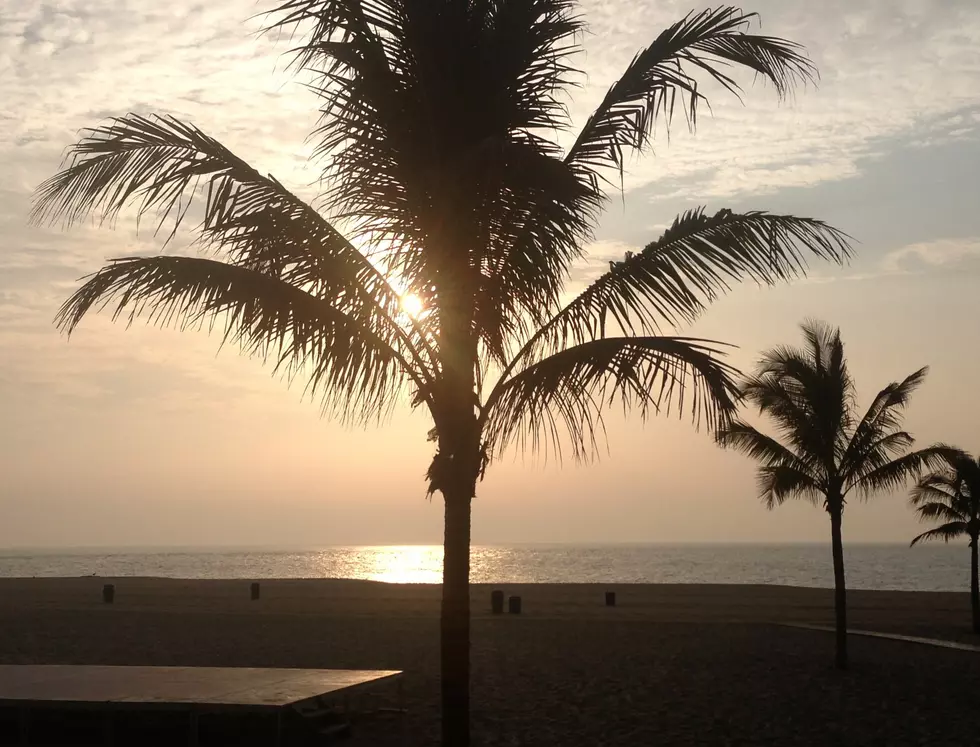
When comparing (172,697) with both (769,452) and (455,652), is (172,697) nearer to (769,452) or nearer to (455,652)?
(455,652)

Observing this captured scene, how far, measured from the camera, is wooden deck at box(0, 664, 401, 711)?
8781mm

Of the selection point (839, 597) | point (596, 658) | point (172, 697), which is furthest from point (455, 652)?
point (839, 597)

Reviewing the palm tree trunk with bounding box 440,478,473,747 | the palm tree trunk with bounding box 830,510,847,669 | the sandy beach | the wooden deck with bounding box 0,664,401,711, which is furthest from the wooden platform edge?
the palm tree trunk with bounding box 440,478,473,747

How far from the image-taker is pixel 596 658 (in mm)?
18703

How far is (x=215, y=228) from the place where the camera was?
8812 millimetres

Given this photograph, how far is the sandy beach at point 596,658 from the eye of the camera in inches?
482

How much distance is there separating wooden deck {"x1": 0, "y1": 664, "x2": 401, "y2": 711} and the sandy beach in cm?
124

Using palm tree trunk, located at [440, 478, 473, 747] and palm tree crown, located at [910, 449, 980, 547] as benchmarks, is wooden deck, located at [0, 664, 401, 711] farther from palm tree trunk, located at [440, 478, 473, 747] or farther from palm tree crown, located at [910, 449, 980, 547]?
palm tree crown, located at [910, 449, 980, 547]

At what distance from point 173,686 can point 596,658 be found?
10453 millimetres

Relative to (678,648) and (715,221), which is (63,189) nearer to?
(715,221)

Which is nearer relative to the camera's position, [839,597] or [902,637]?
[839,597]

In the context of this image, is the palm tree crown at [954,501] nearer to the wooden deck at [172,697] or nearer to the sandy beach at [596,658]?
the sandy beach at [596,658]

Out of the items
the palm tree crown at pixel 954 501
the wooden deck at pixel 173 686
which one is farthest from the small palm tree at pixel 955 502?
the wooden deck at pixel 173 686

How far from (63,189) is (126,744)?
576 centimetres
